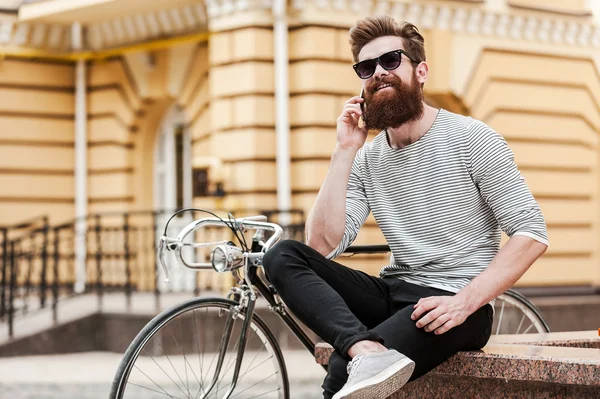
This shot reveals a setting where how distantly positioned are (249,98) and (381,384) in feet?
27.9

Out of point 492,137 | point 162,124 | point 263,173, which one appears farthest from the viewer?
point 162,124

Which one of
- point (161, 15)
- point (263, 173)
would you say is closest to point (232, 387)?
point (263, 173)

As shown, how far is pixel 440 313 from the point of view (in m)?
3.49

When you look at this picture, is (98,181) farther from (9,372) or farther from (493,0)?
(493,0)

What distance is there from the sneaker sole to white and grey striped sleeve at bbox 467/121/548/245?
2.25ft

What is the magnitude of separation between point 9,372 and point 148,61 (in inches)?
204

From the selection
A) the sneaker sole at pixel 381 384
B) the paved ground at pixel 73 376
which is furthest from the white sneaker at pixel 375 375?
the paved ground at pixel 73 376

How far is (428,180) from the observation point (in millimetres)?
3840

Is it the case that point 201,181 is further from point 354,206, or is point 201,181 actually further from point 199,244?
point 199,244

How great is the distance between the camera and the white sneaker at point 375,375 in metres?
3.18

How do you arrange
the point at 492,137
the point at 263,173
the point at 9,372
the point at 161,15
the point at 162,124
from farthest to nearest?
the point at 162,124 → the point at 161,15 → the point at 263,173 → the point at 9,372 → the point at 492,137

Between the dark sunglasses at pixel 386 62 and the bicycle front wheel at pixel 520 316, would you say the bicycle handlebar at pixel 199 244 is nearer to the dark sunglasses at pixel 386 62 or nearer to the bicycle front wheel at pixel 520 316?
the dark sunglasses at pixel 386 62

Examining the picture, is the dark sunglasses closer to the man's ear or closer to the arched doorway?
the man's ear

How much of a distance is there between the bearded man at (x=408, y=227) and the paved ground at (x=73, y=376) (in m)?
3.78
